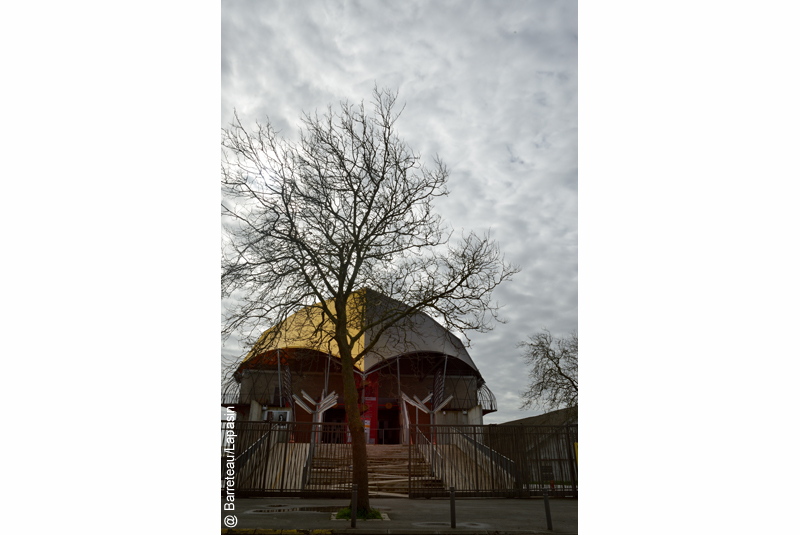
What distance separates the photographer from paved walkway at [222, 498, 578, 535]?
20.4 feet

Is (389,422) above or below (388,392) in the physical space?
below

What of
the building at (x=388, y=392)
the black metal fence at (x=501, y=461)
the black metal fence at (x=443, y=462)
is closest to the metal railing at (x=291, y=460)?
the black metal fence at (x=443, y=462)

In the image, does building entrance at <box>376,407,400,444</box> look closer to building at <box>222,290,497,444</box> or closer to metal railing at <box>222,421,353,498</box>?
building at <box>222,290,497,444</box>

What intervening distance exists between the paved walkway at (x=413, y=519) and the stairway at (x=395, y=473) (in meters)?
1.96

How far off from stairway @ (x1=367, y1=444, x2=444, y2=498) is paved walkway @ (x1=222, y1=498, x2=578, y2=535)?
196cm

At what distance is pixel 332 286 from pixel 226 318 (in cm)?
164

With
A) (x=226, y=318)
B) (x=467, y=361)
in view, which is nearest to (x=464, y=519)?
(x=226, y=318)

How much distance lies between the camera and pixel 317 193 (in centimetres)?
754

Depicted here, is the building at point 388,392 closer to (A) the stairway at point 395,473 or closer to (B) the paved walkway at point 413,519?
(A) the stairway at point 395,473

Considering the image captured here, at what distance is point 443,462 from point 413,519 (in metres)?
5.11

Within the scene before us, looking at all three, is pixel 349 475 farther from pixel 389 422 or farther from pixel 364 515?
pixel 389 422

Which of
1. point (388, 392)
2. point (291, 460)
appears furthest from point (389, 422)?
point (291, 460)

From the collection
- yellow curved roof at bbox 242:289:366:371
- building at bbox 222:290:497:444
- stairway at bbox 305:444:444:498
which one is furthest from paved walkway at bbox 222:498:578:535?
building at bbox 222:290:497:444

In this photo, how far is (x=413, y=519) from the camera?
772 cm
